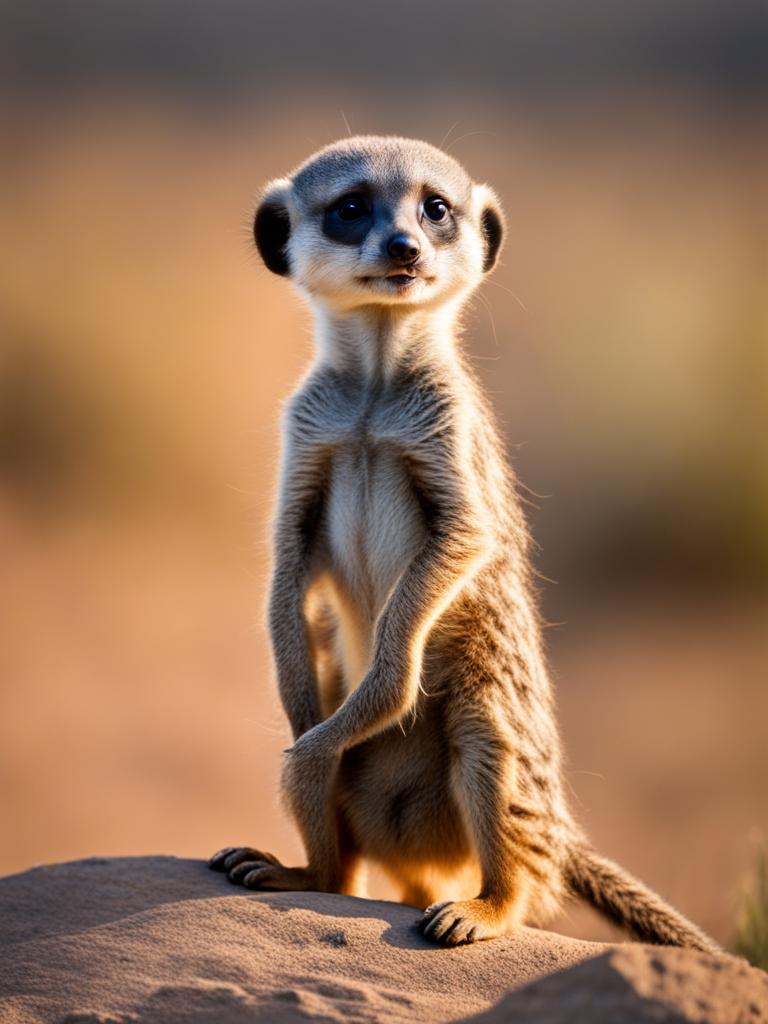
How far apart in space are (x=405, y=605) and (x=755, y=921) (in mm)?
2504

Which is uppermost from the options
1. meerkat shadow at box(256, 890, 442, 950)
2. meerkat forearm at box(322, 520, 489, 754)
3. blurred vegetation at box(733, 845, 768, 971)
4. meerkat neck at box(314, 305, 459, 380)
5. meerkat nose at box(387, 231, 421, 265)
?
meerkat nose at box(387, 231, 421, 265)

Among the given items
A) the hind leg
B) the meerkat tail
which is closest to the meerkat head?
the hind leg

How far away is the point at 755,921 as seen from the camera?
604 cm

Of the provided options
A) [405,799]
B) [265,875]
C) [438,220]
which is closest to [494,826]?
[405,799]

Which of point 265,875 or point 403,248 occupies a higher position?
point 403,248

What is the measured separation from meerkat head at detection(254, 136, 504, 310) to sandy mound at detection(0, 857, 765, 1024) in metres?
2.08

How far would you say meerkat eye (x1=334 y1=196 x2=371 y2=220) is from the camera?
4992 mm

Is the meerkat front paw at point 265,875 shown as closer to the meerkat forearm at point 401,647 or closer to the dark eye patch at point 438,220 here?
the meerkat forearm at point 401,647

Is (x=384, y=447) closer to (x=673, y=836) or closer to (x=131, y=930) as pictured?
(x=131, y=930)

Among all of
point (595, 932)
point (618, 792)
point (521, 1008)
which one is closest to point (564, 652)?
point (618, 792)

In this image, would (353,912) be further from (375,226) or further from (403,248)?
(375,226)

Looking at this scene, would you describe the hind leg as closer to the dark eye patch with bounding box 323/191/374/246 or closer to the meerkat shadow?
the meerkat shadow

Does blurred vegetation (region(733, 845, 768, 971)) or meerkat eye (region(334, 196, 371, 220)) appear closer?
meerkat eye (region(334, 196, 371, 220))

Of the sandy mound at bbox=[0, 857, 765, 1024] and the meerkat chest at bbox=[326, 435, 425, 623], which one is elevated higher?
the meerkat chest at bbox=[326, 435, 425, 623]
